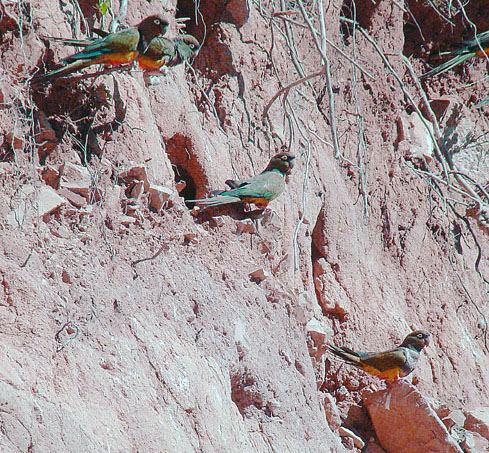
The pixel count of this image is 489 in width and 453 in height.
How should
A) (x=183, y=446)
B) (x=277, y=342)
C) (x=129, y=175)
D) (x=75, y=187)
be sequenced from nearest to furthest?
(x=183, y=446)
(x=75, y=187)
(x=129, y=175)
(x=277, y=342)

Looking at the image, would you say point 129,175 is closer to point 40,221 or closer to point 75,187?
point 75,187

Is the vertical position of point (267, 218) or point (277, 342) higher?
point (267, 218)

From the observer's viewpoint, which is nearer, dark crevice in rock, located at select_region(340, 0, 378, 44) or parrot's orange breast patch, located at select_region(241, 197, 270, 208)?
parrot's orange breast patch, located at select_region(241, 197, 270, 208)

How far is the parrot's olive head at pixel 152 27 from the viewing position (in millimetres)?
3836

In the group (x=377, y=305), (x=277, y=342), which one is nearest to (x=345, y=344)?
→ (x=377, y=305)

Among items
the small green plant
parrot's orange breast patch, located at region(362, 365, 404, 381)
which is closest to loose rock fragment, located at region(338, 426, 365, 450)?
parrot's orange breast patch, located at region(362, 365, 404, 381)

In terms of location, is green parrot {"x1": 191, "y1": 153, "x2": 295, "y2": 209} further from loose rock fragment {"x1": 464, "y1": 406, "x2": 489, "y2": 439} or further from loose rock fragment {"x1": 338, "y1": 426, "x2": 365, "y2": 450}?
loose rock fragment {"x1": 464, "y1": 406, "x2": 489, "y2": 439}

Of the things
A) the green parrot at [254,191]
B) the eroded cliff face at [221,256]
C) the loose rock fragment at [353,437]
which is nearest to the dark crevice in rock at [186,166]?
the eroded cliff face at [221,256]

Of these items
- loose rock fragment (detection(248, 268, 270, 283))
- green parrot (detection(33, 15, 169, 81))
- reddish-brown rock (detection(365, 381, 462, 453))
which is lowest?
→ reddish-brown rock (detection(365, 381, 462, 453))

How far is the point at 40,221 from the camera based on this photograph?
346 centimetres

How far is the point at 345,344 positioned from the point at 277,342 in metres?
1.08

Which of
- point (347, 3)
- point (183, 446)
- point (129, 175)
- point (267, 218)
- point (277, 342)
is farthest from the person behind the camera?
point (347, 3)

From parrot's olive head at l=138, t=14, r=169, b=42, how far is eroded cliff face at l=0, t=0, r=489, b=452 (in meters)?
0.35

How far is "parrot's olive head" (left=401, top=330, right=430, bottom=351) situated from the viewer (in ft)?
16.9
